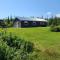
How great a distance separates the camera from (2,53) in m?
10.4

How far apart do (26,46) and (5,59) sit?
5.64 m

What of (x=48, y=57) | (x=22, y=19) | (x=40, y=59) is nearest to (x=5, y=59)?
(x=40, y=59)

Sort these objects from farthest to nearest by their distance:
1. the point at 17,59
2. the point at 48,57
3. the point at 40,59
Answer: the point at 48,57, the point at 40,59, the point at 17,59

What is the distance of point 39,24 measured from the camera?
58500 mm

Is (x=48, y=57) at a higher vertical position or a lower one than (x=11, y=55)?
lower

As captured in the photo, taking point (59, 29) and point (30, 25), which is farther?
point (30, 25)

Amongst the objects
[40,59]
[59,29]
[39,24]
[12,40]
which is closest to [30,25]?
[39,24]

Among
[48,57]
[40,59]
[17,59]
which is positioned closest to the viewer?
[17,59]

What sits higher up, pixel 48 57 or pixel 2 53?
pixel 2 53

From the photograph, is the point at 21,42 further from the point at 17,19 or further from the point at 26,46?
the point at 17,19

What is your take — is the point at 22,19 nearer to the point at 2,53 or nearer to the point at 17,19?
the point at 17,19

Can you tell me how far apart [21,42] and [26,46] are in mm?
878

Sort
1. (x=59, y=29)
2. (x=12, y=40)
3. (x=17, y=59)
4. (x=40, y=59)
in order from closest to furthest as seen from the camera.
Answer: (x=17, y=59), (x=40, y=59), (x=12, y=40), (x=59, y=29)

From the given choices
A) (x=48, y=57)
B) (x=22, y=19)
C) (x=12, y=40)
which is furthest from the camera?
(x=22, y=19)
